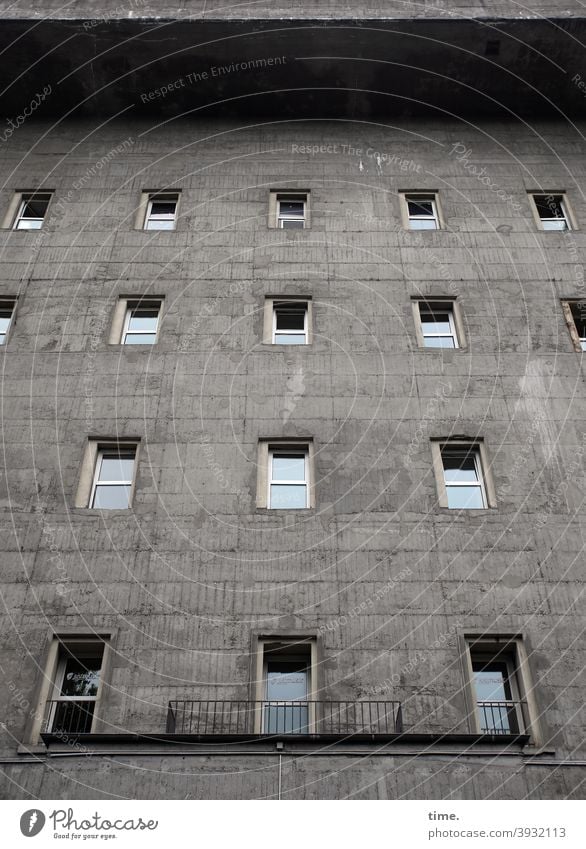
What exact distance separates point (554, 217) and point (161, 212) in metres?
11.1

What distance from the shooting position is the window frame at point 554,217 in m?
22.8

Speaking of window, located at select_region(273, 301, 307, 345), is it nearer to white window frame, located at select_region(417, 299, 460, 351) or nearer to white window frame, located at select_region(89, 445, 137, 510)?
white window frame, located at select_region(417, 299, 460, 351)

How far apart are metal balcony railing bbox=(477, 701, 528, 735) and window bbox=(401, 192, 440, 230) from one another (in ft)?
43.1

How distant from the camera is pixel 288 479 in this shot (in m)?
17.5

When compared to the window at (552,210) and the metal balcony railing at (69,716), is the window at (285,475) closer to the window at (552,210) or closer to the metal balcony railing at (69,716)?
the metal balcony railing at (69,716)

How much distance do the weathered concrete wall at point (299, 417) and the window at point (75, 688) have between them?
1.37 ft

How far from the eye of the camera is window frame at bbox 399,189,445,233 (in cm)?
2291

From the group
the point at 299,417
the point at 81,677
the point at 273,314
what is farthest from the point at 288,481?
the point at 81,677

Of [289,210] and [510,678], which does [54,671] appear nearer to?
[510,678]

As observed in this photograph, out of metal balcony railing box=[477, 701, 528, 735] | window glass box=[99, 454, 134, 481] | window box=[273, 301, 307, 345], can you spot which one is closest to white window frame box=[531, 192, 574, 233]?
window box=[273, 301, 307, 345]

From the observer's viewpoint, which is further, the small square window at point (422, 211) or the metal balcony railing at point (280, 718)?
the small square window at point (422, 211)

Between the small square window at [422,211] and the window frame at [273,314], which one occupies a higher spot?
the small square window at [422,211]

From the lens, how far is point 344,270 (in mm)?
21453
